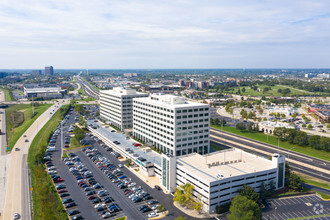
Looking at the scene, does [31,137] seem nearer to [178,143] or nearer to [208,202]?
[178,143]

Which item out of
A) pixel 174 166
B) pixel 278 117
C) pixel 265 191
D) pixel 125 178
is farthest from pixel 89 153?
pixel 278 117

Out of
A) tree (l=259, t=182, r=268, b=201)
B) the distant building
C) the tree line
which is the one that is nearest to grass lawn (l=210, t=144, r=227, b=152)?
the tree line

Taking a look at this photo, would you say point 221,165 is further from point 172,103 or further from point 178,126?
point 172,103

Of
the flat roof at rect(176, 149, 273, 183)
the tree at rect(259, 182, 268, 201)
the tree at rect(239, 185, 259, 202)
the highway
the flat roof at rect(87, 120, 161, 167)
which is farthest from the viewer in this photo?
the flat roof at rect(87, 120, 161, 167)

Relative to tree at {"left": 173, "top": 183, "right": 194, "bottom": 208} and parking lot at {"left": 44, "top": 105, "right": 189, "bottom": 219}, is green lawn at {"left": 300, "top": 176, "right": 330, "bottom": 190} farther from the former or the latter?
parking lot at {"left": 44, "top": 105, "right": 189, "bottom": 219}

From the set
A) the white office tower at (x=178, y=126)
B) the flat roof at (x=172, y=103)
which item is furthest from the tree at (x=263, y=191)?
the flat roof at (x=172, y=103)

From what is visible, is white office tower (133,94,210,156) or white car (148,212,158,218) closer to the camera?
white car (148,212,158,218)

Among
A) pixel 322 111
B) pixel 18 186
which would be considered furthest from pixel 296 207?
pixel 322 111
